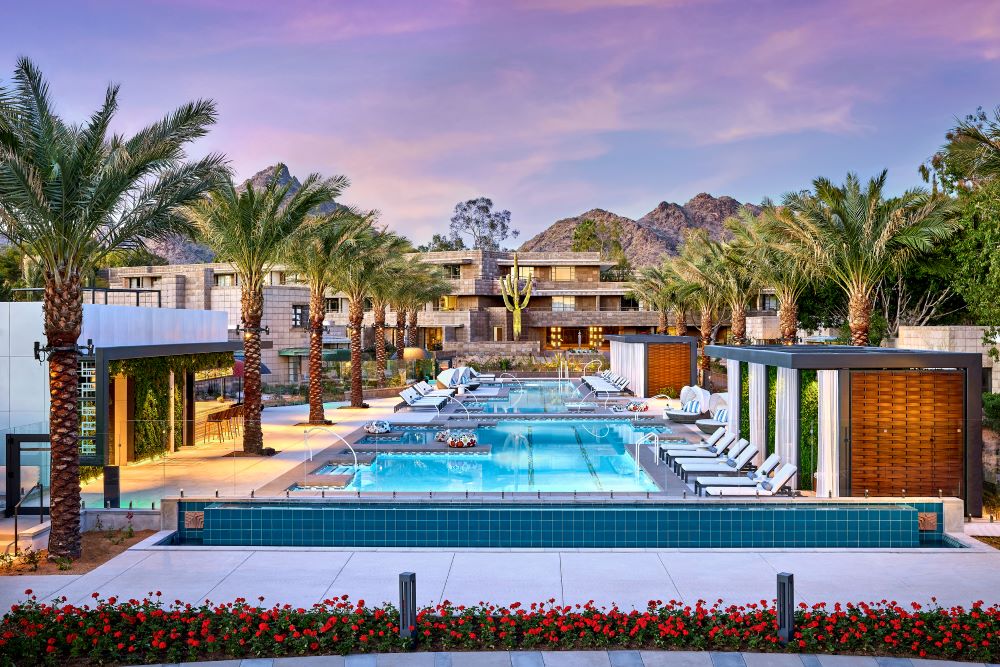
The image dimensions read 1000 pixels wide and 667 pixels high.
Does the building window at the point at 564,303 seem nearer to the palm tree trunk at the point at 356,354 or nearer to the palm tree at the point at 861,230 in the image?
the palm tree trunk at the point at 356,354

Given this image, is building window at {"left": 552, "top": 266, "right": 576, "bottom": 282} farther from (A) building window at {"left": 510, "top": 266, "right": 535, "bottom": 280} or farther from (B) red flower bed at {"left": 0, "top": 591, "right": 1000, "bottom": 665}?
(B) red flower bed at {"left": 0, "top": 591, "right": 1000, "bottom": 665}

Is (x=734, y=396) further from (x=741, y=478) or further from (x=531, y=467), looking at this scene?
(x=531, y=467)

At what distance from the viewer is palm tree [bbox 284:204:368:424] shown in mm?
22797

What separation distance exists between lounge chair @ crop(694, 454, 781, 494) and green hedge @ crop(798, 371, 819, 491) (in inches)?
16.9

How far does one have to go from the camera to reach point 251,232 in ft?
61.6

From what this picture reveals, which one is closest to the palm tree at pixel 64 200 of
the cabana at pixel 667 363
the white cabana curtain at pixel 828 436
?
the white cabana curtain at pixel 828 436

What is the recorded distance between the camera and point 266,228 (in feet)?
61.1

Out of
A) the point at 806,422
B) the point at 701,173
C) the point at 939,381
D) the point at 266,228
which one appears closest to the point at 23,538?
the point at 266,228

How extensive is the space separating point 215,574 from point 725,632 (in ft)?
19.2

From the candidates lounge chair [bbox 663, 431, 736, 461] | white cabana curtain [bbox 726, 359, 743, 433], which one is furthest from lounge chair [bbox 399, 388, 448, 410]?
lounge chair [bbox 663, 431, 736, 461]

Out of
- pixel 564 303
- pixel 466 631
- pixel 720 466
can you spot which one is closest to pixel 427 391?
pixel 720 466

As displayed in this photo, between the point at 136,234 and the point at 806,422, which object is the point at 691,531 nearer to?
the point at 806,422

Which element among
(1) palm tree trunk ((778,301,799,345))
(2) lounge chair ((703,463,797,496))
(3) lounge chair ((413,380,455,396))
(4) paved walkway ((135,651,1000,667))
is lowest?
(4) paved walkway ((135,651,1000,667))

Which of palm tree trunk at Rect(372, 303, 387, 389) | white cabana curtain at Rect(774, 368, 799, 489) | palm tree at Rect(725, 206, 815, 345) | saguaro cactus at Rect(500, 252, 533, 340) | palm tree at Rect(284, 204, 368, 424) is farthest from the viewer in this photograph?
saguaro cactus at Rect(500, 252, 533, 340)
